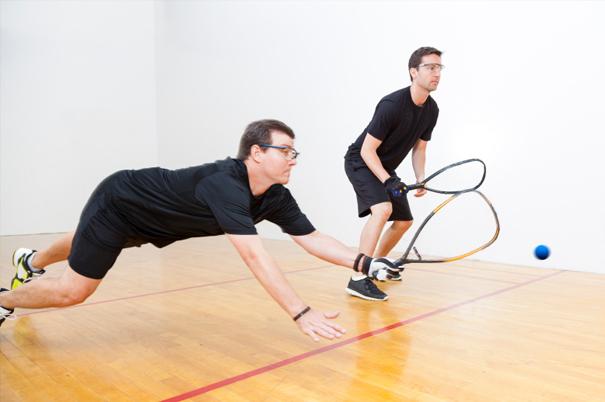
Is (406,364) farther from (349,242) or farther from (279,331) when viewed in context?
(349,242)

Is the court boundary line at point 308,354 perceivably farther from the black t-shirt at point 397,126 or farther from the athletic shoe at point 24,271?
the athletic shoe at point 24,271

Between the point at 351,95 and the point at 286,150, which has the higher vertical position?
the point at 351,95

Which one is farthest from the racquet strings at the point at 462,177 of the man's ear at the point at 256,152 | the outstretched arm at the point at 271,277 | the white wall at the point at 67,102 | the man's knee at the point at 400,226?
the white wall at the point at 67,102

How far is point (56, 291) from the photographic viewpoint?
167cm

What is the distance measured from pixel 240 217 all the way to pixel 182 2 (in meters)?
5.90

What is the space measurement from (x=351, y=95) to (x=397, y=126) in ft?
7.03

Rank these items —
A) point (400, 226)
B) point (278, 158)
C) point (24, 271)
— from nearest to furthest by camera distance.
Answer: point (278, 158)
point (24, 271)
point (400, 226)

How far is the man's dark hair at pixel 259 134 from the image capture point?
1.60 metres

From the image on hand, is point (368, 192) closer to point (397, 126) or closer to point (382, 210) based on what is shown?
point (382, 210)

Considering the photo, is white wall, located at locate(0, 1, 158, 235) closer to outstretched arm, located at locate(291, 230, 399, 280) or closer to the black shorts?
the black shorts

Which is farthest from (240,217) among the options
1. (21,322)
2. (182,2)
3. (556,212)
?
(182,2)

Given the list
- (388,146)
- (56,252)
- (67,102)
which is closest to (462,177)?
(388,146)

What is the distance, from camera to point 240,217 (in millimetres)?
1434

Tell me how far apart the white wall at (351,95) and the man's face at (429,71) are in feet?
4.47
